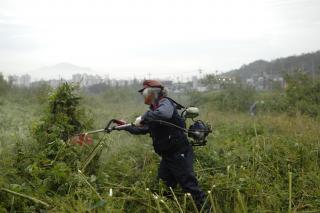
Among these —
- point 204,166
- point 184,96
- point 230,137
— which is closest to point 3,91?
point 184,96

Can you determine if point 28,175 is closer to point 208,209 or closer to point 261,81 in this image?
point 208,209

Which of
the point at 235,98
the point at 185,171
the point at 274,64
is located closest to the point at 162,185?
the point at 185,171

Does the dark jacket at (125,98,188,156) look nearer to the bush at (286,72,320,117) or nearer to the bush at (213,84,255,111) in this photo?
the bush at (286,72,320,117)

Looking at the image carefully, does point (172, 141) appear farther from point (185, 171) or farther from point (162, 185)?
point (162, 185)

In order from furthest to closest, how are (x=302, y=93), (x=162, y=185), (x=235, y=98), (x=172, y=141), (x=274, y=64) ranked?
(x=274, y=64) → (x=235, y=98) → (x=302, y=93) → (x=162, y=185) → (x=172, y=141)

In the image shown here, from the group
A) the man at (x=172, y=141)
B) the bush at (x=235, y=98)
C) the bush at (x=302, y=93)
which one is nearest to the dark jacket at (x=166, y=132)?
the man at (x=172, y=141)

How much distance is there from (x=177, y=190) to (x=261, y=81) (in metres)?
25.3

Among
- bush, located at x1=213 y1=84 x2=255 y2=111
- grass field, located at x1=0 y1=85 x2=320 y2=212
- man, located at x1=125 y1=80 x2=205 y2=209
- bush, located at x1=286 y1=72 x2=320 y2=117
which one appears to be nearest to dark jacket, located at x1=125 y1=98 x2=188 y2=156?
man, located at x1=125 y1=80 x2=205 y2=209

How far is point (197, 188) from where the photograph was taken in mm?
4203

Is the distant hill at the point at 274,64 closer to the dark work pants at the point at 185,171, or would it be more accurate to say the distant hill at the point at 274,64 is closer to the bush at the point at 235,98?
the bush at the point at 235,98

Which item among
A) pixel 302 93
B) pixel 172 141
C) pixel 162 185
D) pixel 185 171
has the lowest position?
pixel 162 185

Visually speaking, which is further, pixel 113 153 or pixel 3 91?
pixel 3 91

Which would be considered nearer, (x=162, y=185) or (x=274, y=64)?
(x=162, y=185)

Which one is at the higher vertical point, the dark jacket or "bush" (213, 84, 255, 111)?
the dark jacket
